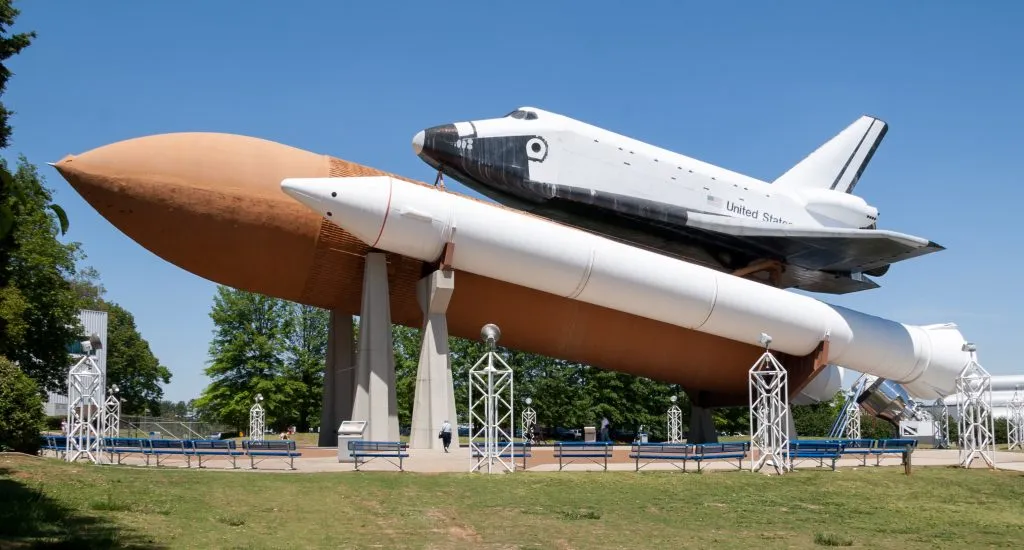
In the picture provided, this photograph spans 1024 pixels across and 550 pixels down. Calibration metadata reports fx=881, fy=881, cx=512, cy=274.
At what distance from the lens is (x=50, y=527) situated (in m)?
9.26

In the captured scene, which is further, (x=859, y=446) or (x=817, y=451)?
(x=859, y=446)

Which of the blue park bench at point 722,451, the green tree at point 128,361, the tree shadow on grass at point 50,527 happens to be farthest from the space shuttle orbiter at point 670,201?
the green tree at point 128,361

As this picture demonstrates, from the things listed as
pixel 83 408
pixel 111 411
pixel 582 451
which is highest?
pixel 83 408

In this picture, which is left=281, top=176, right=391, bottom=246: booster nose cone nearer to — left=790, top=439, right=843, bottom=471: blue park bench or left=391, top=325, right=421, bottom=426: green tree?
left=790, top=439, right=843, bottom=471: blue park bench

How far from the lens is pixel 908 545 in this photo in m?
12.3

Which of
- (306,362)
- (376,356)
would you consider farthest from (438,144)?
Result: (306,362)

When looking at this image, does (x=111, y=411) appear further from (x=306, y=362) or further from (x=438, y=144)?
(x=306, y=362)

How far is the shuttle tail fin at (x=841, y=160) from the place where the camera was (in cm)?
3197

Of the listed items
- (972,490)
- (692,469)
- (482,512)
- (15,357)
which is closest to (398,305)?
(692,469)

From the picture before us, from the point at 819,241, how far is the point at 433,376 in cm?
1334

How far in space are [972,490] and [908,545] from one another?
8.78 meters

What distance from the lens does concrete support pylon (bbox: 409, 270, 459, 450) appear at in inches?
867

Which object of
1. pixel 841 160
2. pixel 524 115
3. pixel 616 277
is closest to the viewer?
pixel 616 277

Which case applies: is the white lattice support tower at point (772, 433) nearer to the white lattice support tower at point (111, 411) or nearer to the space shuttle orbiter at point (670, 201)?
the space shuttle orbiter at point (670, 201)
